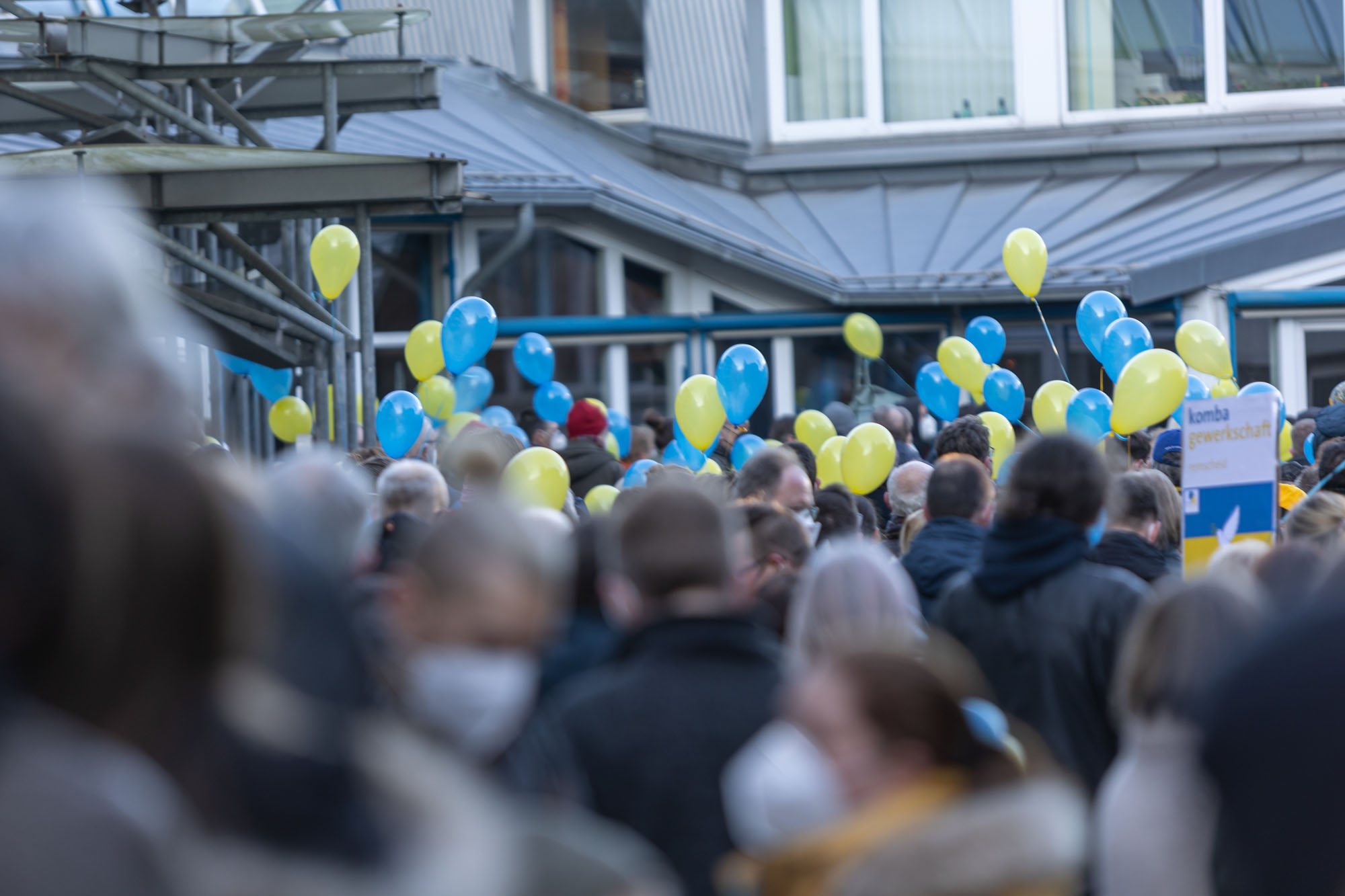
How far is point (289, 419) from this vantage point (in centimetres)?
1092

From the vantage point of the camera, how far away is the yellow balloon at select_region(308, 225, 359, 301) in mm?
9062

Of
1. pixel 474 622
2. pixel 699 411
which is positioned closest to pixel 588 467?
pixel 699 411

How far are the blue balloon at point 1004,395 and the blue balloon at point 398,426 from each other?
3.70 metres

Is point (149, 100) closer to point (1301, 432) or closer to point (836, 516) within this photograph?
point (836, 516)

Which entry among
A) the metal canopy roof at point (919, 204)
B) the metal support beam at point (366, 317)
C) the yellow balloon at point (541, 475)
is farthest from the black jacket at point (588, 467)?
the metal canopy roof at point (919, 204)

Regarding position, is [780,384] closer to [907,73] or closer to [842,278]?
[842,278]

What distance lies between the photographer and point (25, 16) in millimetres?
9289

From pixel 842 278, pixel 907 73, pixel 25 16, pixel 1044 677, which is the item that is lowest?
pixel 1044 677

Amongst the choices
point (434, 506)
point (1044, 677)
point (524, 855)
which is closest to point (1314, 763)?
point (524, 855)

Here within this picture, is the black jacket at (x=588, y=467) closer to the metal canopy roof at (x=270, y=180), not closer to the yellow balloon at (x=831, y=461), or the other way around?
the yellow balloon at (x=831, y=461)

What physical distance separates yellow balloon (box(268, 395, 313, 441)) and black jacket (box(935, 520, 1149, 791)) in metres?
7.47

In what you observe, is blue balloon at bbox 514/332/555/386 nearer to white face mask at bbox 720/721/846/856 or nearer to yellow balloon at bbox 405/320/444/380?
yellow balloon at bbox 405/320/444/380

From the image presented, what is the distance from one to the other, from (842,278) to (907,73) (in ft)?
11.2

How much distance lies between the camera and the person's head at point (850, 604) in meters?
3.29
